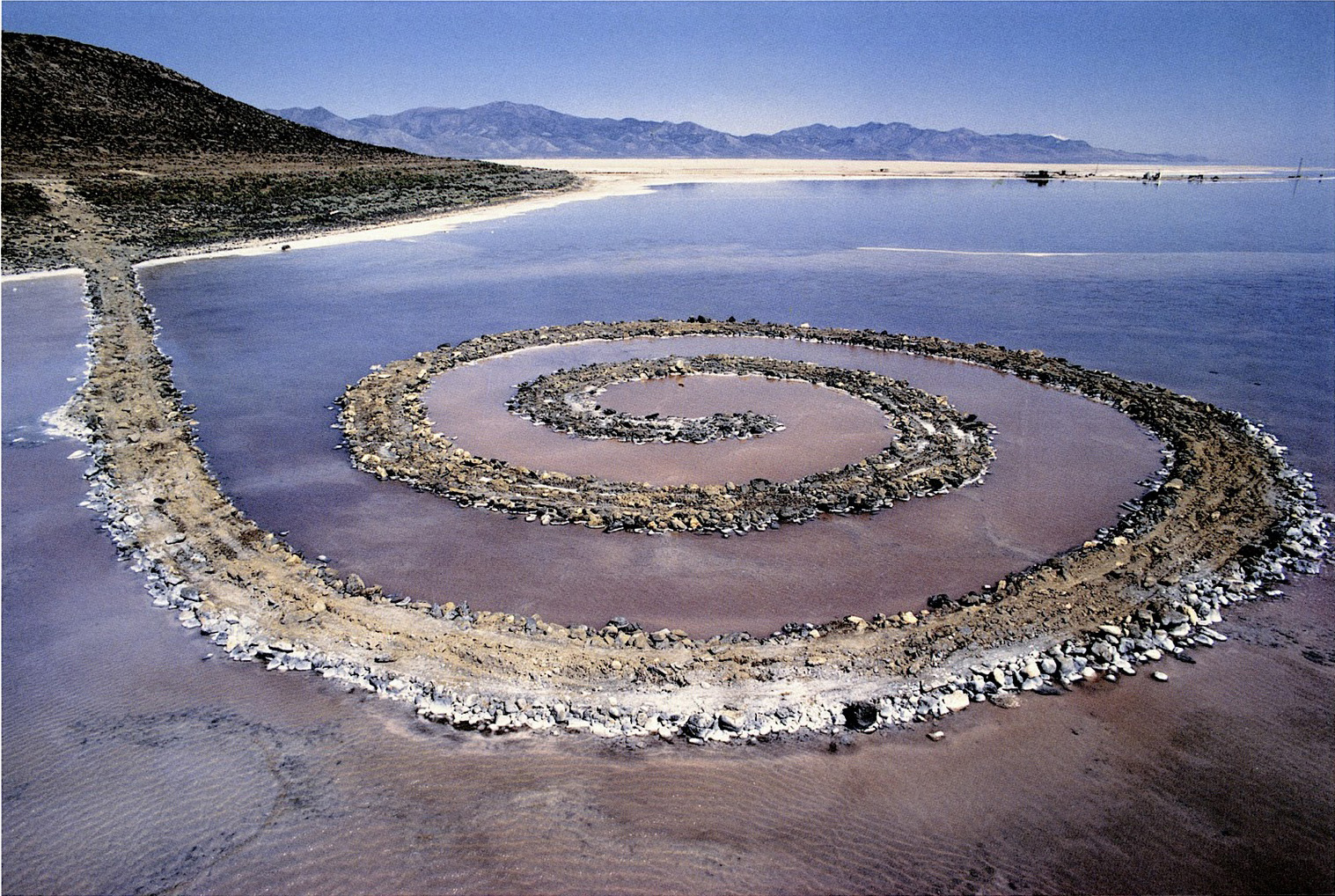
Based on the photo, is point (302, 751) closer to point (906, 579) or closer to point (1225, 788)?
point (906, 579)

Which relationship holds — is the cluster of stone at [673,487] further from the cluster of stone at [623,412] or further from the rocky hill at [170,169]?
the rocky hill at [170,169]

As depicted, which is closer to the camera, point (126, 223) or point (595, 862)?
point (595, 862)

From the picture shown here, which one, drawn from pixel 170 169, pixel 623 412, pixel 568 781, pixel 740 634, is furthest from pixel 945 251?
pixel 170 169


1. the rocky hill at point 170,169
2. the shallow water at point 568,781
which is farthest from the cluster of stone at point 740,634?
the rocky hill at point 170,169

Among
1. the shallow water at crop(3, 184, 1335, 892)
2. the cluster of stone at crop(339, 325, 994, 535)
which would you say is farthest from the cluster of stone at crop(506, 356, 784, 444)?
the shallow water at crop(3, 184, 1335, 892)

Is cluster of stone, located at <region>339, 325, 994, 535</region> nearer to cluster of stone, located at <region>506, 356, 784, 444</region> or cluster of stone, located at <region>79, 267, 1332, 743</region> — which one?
cluster of stone, located at <region>506, 356, 784, 444</region>

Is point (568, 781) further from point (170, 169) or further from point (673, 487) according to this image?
point (170, 169)

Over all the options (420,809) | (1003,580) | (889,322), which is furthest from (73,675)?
(889,322)
